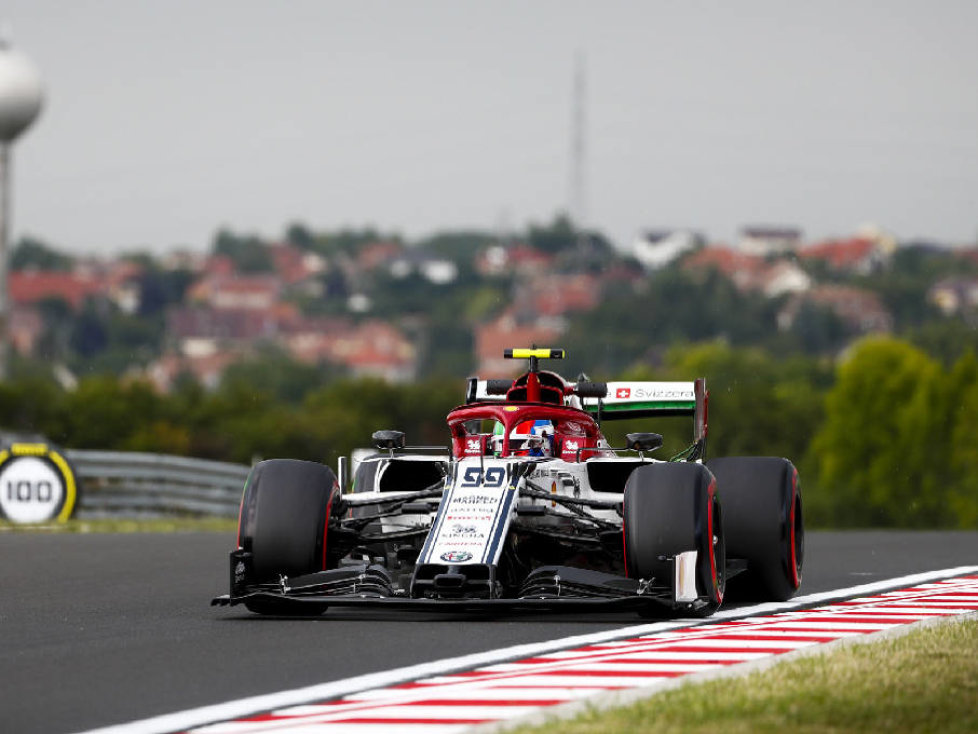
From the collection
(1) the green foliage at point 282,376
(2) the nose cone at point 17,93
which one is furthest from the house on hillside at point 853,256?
(2) the nose cone at point 17,93

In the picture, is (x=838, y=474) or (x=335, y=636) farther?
(x=838, y=474)

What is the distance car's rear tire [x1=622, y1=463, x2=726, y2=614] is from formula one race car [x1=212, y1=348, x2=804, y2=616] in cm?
1

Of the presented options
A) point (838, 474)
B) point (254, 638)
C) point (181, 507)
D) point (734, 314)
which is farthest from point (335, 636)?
point (734, 314)

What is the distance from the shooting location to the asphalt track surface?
9.09 metres

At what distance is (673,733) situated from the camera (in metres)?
7.68

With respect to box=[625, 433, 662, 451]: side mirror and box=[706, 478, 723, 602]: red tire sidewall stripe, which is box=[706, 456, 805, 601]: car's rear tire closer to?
box=[625, 433, 662, 451]: side mirror

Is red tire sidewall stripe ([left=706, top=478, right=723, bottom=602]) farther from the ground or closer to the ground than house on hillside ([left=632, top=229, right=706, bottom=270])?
closer to the ground

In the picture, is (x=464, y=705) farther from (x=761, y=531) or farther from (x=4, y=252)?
(x=4, y=252)

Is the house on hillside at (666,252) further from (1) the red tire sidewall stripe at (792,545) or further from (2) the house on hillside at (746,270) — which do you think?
(1) the red tire sidewall stripe at (792,545)

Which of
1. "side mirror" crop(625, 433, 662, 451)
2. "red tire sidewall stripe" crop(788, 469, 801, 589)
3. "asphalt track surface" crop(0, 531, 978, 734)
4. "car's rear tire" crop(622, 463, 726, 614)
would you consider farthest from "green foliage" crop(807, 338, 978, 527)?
"car's rear tire" crop(622, 463, 726, 614)

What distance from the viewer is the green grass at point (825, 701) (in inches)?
310

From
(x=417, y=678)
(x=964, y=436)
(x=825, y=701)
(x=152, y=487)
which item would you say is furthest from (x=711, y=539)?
(x=964, y=436)

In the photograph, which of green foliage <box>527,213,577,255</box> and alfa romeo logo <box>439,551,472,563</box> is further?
green foliage <box>527,213,577,255</box>

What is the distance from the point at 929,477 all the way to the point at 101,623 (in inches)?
3653
